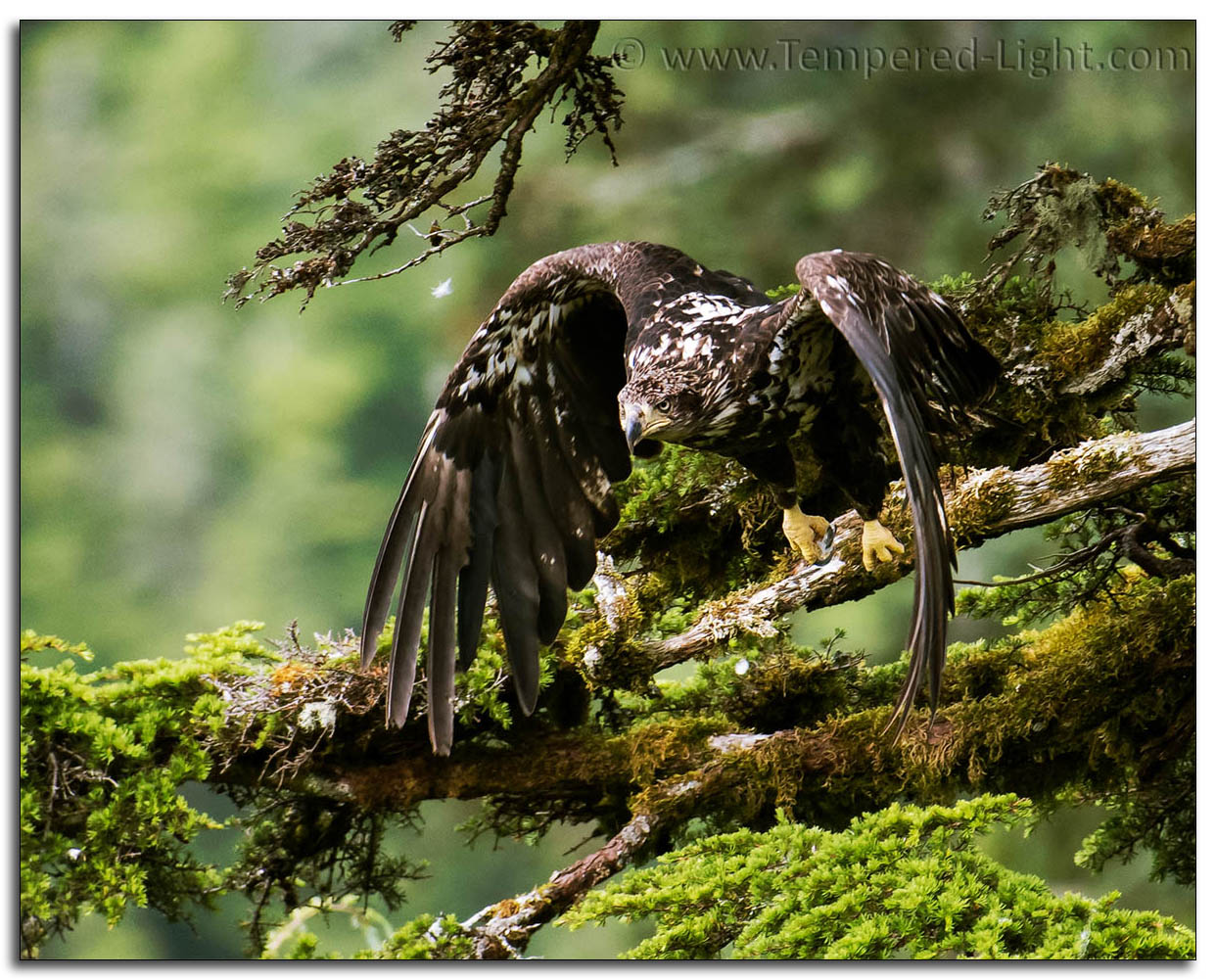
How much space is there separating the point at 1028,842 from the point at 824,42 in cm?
201

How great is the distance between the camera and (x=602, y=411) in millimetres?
2941

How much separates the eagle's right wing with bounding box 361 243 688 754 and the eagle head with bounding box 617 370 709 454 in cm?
24

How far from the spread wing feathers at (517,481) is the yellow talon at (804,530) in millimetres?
374

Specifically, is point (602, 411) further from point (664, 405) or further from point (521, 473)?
point (664, 405)

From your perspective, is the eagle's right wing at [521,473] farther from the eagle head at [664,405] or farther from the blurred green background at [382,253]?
the blurred green background at [382,253]

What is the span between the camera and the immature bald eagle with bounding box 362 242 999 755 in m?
2.48

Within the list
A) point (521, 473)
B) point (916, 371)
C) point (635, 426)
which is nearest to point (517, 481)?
point (521, 473)

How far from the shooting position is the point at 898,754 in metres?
2.77

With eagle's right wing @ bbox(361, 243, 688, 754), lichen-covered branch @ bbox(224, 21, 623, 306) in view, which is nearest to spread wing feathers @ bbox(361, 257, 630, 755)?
eagle's right wing @ bbox(361, 243, 688, 754)

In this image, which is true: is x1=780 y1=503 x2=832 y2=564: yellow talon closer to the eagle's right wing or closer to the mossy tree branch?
the mossy tree branch

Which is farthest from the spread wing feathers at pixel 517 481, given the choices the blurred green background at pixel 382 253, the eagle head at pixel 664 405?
the blurred green background at pixel 382 253

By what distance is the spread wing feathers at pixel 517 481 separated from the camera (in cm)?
275

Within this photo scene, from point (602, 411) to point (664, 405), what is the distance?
462 mm

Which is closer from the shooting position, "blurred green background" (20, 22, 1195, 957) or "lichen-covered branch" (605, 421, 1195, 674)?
"lichen-covered branch" (605, 421, 1195, 674)
